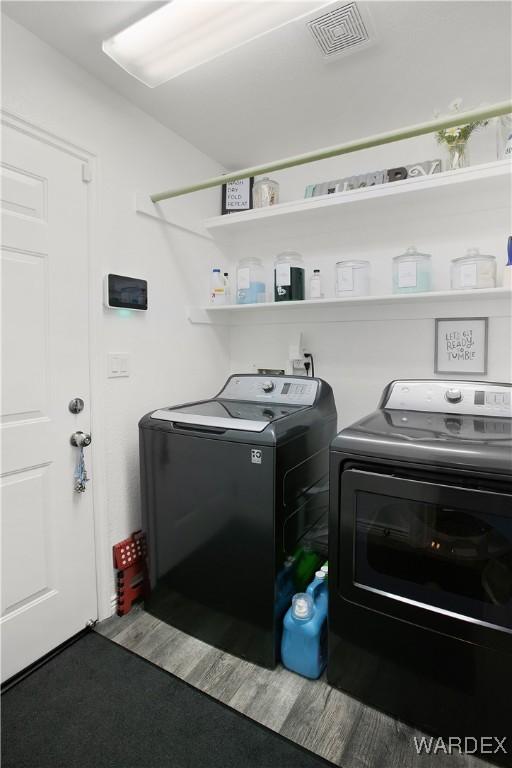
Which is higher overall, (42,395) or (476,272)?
(476,272)

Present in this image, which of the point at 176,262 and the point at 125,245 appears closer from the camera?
the point at 125,245

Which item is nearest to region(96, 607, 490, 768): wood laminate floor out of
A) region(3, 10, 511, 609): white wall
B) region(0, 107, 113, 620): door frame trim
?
region(0, 107, 113, 620): door frame trim

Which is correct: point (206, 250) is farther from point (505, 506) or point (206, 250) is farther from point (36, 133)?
point (505, 506)

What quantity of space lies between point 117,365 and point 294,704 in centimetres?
156

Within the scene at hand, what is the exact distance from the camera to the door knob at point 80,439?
1732mm

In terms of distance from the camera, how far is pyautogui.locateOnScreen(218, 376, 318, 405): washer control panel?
6.53ft

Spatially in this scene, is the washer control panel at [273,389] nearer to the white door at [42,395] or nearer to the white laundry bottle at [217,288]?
the white laundry bottle at [217,288]

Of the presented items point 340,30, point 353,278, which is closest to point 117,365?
point 353,278

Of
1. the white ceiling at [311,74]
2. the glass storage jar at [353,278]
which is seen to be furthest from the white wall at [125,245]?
the glass storage jar at [353,278]

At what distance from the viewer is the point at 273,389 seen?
211 cm

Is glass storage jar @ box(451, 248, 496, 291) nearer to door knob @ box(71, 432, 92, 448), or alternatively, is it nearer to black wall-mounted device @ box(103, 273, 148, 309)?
black wall-mounted device @ box(103, 273, 148, 309)

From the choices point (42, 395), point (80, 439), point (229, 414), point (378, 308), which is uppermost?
point (378, 308)

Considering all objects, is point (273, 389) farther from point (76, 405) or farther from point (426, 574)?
point (426, 574)

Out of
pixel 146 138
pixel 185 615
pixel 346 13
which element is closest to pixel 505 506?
pixel 185 615
